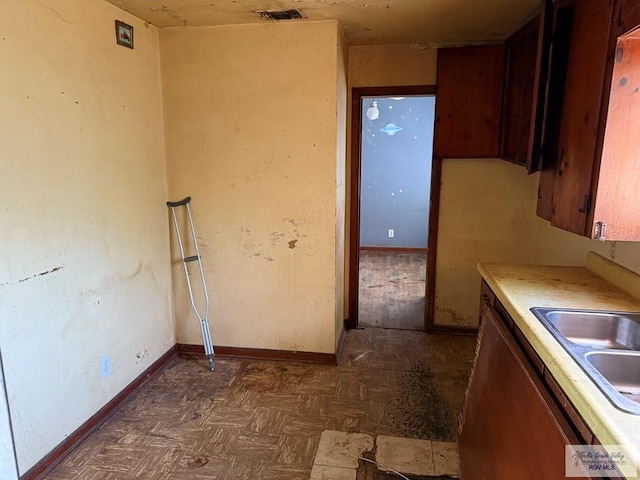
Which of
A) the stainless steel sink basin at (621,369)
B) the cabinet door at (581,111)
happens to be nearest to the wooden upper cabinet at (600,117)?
the cabinet door at (581,111)

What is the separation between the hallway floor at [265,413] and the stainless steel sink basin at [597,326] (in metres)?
1.05

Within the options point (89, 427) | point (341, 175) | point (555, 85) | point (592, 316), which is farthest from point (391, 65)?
point (89, 427)

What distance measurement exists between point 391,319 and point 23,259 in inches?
116

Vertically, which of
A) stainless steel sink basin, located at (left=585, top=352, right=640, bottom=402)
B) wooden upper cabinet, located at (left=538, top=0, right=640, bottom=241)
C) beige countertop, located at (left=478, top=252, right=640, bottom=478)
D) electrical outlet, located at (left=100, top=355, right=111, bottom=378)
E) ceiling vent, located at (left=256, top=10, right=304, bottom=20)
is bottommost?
electrical outlet, located at (left=100, top=355, right=111, bottom=378)

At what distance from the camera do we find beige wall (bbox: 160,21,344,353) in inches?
110

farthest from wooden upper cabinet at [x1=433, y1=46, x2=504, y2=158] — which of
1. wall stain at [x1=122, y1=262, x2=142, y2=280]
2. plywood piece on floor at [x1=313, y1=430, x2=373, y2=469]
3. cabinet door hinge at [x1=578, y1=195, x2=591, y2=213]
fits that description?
wall stain at [x1=122, y1=262, x2=142, y2=280]

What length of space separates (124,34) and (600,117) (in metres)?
2.46

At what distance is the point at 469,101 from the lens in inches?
128

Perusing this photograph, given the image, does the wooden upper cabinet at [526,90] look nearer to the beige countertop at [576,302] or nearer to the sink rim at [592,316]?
the beige countertop at [576,302]

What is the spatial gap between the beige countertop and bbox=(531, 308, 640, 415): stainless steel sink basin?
5cm

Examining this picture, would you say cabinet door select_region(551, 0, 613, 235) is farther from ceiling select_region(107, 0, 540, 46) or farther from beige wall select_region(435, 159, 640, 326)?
beige wall select_region(435, 159, 640, 326)

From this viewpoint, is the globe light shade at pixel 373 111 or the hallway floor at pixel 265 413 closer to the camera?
the hallway floor at pixel 265 413

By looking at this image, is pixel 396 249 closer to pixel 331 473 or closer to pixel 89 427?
pixel 331 473

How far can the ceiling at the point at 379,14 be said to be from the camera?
239 centimetres
